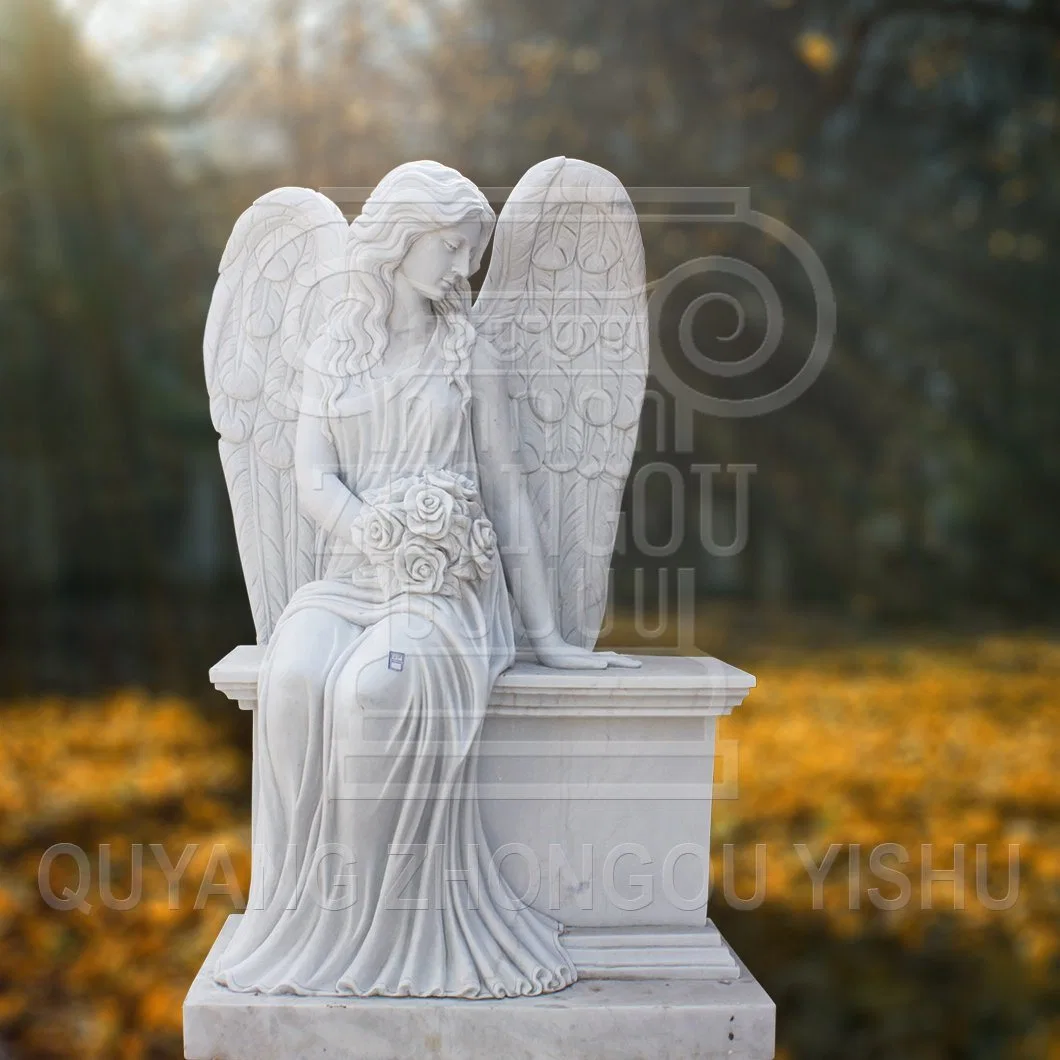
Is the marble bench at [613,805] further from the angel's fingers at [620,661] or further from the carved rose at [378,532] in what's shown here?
the carved rose at [378,532]

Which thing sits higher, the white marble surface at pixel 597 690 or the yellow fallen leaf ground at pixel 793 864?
the white marble surface at pixel 597 690

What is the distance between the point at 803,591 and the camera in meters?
8.89

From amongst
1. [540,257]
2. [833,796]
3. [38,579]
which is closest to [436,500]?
[540,257]

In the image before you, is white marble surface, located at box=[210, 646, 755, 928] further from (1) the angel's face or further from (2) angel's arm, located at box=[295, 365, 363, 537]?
(1) the angel's face

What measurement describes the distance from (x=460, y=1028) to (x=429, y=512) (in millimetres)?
1083

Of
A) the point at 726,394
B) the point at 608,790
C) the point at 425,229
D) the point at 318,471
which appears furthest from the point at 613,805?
the point at 726,394

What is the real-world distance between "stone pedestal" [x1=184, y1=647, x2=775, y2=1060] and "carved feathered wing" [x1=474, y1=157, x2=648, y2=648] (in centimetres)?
31

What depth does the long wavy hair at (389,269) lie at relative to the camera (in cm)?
274

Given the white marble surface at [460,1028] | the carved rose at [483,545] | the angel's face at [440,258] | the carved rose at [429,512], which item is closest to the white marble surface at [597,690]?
the carved rose at [483,545]

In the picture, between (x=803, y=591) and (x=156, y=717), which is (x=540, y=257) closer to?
(x=156, y=717)

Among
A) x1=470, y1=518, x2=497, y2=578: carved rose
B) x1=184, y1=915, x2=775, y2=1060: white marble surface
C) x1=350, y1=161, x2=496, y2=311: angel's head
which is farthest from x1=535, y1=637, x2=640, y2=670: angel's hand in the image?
x1=350, y1=161, x2=496, y2=311: angel's head

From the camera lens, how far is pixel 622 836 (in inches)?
113

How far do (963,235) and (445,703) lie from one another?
534 cm

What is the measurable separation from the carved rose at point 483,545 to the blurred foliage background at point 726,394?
1.66 metres
